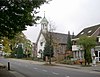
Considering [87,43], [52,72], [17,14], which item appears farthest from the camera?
[87,43]

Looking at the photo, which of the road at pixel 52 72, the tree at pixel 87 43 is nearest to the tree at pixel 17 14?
the road at pixel 52 72

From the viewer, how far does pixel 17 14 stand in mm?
17906

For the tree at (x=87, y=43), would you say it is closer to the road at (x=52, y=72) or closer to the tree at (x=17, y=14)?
the road at (x=52, y=72)

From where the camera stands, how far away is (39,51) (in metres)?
87.8

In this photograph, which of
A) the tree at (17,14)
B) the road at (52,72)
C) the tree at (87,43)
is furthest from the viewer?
the tree at (87,43)

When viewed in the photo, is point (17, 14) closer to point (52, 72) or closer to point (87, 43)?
point (52, 72)

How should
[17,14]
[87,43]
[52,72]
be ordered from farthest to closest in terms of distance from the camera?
[87,43], [52,72], [17,14]

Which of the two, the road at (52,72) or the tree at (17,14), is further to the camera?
the road at (52,72)

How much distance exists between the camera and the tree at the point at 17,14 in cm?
1695

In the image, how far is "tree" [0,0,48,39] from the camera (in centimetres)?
1695

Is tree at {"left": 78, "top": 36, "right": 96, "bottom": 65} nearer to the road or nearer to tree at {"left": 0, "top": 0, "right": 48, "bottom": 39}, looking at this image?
the road

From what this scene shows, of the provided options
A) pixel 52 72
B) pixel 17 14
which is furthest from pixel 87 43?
pixel 17 14

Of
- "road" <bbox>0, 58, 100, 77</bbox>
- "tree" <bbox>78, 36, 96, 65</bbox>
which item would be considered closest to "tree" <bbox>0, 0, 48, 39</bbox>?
"road" <bbox>0, 58, 100, 77</bbox>

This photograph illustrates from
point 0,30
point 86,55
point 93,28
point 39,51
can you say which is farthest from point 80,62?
point 39,51
